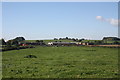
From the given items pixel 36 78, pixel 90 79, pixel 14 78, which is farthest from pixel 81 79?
pixel 14 78

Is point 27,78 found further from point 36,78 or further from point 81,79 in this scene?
point 81,79

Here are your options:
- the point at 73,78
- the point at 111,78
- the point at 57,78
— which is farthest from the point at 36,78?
the point at 111,78

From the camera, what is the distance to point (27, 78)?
14172 mm

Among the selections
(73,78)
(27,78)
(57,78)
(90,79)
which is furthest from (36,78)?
(90,79)

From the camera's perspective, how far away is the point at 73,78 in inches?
551

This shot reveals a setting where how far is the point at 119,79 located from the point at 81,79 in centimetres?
287

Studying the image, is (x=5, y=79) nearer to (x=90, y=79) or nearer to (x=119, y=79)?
(x=90, y=79)

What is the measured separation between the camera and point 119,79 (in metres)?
14.1

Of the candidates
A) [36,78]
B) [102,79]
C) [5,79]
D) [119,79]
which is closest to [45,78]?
[36,78]

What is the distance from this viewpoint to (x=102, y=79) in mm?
13711

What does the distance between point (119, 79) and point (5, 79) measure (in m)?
8.35

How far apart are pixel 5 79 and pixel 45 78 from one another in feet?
9.76

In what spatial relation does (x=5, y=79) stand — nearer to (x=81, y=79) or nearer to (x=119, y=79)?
(x=81, y=79)

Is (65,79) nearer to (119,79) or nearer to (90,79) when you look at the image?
Result: (90,79)
